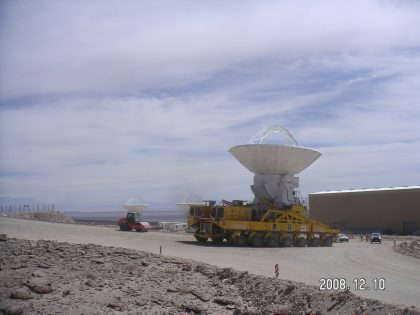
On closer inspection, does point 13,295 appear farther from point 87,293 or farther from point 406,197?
point 406,197

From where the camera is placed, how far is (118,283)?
1515 centimetres

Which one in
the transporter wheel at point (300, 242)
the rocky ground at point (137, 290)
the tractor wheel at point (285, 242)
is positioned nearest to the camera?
the rocky ground at point (137, 290)

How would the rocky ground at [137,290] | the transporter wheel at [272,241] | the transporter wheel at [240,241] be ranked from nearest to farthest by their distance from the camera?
1. the rocky ground at [137,290]
2. the transporter wheel at [240,241]
3. the transporter wheel at [272,241]

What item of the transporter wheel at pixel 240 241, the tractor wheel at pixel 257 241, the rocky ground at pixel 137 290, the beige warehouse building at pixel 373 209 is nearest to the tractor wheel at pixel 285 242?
the tractor wheel at pixel 257 241

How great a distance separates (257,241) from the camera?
3725 centimetres

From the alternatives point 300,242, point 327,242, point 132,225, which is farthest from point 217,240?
point 132,225

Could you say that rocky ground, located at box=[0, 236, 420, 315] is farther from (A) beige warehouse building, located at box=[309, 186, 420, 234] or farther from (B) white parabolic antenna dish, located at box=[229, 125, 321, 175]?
(A) beige warehouse building, located at box=[309, 186, 420, 234]

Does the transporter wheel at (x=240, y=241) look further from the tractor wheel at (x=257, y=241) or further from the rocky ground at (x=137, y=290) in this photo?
the rocky ground at (x=137, y=290)

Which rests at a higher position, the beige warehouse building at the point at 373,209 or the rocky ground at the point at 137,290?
the beige warehouse building at the point at 373,209

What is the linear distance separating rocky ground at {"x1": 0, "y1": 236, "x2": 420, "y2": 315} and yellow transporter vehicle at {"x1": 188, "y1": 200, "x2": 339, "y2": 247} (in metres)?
18.2

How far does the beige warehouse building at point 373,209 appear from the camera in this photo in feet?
235

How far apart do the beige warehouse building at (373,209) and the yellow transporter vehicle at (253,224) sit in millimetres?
30377

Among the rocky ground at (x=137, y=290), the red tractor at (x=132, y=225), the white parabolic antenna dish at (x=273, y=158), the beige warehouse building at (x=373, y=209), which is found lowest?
the rocky ground at (x=137, y=290)

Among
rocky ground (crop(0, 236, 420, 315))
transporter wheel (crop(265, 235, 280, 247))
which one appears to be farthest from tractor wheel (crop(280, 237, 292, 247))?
rocky ground (crop(0, 236, 420, 315))
